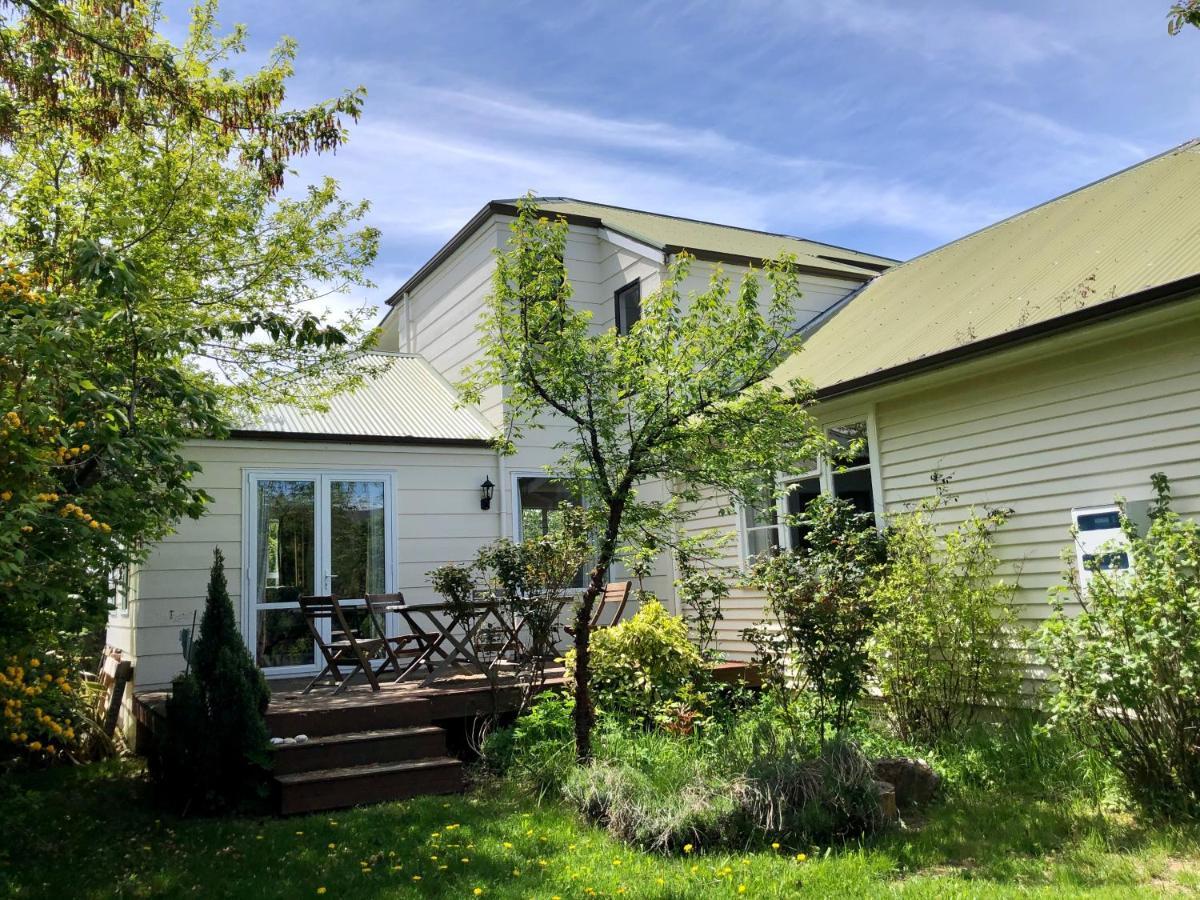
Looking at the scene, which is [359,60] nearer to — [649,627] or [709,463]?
[709,463]

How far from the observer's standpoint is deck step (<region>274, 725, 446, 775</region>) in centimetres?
633

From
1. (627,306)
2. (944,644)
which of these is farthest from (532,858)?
(627,306)

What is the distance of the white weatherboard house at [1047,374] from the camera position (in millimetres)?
6129

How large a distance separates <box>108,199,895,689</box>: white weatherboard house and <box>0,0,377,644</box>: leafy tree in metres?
0.81

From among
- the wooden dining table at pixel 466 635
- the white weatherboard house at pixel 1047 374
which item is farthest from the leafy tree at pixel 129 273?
the white weatherboard house at pixel 1047 374

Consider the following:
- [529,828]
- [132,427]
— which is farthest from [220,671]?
[529,828]

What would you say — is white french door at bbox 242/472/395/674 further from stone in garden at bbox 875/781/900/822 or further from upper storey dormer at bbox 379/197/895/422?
stone in garden at bbox 875/781/900/822

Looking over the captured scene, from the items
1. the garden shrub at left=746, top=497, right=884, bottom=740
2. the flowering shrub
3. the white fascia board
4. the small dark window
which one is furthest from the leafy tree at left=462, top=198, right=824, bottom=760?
the small dark window

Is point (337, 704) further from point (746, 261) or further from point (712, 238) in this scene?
point (712, 238)

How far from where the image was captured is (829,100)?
965 centimetres

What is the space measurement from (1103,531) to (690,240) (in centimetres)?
769

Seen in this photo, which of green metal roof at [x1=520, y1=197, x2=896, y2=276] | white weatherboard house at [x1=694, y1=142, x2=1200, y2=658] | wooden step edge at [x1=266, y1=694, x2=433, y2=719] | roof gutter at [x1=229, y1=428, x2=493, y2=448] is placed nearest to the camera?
white weatherboard house at [x1=694, y1=142, x2=1200, y2=658]

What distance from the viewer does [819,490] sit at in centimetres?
1036

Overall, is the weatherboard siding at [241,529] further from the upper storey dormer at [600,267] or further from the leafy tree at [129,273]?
the upper storey dormer at [600,267]
